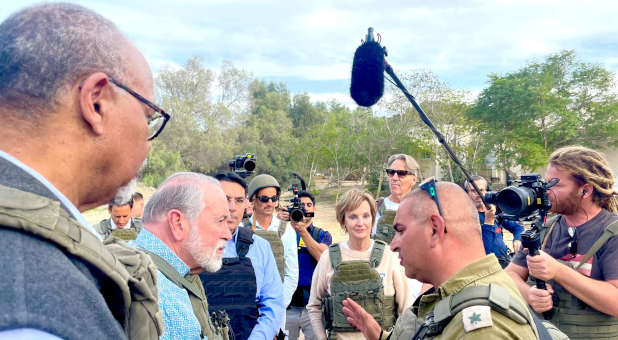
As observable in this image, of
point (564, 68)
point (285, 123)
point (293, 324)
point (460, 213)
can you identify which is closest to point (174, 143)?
point (285, 123)

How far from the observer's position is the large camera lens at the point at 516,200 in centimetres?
224

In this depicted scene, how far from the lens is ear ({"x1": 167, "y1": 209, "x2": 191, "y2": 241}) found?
6.89 ft

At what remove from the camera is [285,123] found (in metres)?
40.2

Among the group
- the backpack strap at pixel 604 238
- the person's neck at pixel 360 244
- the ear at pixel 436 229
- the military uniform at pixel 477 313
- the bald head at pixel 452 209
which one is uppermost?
the bald head at pixel 452 209

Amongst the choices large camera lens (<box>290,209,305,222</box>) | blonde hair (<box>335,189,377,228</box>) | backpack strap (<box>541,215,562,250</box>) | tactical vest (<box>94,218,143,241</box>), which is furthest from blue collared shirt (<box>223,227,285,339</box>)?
tactical vest (<box>94,218,143,241</box>)

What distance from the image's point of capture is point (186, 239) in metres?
2.12

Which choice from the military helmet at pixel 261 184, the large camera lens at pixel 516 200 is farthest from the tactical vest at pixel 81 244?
the military helmet at pixel 261 184

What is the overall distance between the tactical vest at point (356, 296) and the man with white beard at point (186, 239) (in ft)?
4.69

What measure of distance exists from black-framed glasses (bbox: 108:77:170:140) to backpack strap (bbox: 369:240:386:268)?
2.64 meters

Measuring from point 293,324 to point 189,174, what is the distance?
2.86m

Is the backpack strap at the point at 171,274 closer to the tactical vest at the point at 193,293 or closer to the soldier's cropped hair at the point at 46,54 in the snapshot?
the tactical vest at the point at 193,293

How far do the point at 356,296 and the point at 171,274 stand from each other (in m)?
1.83

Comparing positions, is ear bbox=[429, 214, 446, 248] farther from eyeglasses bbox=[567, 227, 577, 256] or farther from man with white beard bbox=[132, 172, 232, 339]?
eyeglasses bbox=[567, 227, 577, 256]

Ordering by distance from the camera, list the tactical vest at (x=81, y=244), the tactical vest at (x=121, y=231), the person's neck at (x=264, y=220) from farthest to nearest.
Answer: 1. the tactical vest at (x=121, y=231)
2. the person's neck at (x=264, y=220)
3. the tactical vest at (x=81, y=244)
